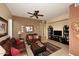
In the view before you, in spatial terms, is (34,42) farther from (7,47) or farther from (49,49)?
(7,47)

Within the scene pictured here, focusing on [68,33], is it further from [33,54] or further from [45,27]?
[33,54]

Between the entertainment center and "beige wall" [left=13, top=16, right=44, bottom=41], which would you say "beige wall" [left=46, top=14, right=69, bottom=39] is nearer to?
the entertainment center

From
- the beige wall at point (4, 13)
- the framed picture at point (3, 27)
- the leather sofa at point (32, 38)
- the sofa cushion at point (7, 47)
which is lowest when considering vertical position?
the sofa cushion at point (7, 47)

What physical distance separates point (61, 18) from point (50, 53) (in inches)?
29.0

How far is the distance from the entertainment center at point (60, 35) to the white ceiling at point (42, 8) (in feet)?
0.95

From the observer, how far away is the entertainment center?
2245 mm

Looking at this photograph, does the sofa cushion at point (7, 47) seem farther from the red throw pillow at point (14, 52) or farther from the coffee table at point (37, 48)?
the coffee table at point (37, 48)

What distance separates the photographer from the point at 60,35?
237cm

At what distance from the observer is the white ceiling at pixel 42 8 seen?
220cm

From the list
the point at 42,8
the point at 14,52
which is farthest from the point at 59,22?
the point at 14,52

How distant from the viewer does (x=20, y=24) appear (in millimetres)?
2359

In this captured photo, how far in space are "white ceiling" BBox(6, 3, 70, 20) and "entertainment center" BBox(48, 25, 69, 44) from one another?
0.29 metres

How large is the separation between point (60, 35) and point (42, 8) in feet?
2.18

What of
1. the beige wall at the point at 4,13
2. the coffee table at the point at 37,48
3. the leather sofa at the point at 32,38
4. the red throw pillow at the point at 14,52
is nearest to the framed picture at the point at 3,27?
the beige wall at the point at 4,13
